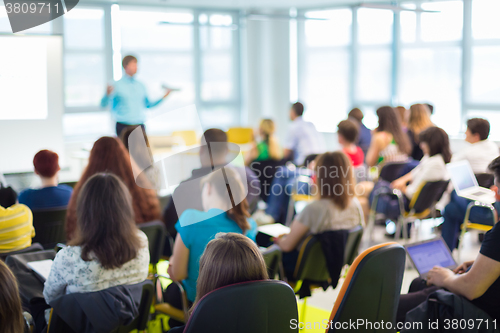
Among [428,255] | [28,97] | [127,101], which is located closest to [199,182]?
[428,255]

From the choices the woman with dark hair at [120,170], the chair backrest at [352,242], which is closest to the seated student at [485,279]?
the chair backrest at [352,242]

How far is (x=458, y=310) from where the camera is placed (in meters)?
2.12

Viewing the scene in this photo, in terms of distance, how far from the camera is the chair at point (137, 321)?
2.04 meters

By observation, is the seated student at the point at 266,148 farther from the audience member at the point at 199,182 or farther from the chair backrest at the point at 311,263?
the chair backrest at the point at 311,263

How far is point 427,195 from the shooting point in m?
4.53

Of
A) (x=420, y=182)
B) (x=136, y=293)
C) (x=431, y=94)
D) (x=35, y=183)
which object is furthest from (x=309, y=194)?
(x=431, y=94)

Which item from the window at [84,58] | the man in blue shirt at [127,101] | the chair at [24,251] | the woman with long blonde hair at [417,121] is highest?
the window at [84,58]

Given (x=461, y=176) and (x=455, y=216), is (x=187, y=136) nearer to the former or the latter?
(x=455, y=216)

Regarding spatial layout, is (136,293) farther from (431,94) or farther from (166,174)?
(431,94)

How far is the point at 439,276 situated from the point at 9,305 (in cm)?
178

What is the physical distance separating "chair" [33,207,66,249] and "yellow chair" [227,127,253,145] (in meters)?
6.51

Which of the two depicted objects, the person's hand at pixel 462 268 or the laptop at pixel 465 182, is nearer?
the person's hand at pixel 462 268

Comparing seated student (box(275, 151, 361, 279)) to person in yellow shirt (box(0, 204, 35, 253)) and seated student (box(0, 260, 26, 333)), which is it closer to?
person in yellow shirt (box(0, 204, 35, 253))

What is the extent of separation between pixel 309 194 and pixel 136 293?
11.0 feet
